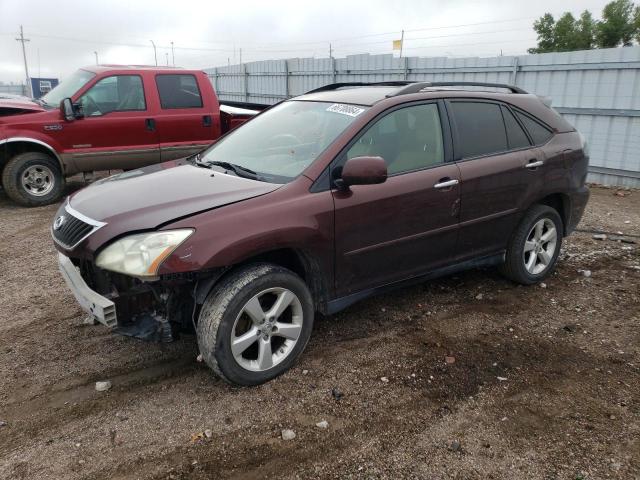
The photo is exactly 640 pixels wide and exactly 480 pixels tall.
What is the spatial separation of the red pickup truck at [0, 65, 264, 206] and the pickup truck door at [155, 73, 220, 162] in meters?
0.01

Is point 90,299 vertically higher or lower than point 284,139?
lower

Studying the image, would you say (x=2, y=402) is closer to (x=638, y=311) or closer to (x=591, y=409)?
(x=591, y=409)

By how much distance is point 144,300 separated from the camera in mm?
2869

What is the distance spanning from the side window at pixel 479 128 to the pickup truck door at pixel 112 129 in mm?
5335

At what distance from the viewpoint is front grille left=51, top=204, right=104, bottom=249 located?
9.46 ft

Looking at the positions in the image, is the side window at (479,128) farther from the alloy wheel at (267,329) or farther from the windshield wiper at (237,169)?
the alloy wheel at (267,329)

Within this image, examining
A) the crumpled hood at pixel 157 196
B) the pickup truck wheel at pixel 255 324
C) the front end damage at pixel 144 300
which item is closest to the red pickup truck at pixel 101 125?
Result: the crumpled hood at pixel 157 196

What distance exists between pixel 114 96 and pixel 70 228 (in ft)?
17.2

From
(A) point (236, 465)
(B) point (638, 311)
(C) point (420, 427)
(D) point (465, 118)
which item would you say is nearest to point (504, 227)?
(D) point (465, 118)

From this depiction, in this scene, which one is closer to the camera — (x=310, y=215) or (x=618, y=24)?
(x=310, y=215)

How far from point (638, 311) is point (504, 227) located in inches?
49.5

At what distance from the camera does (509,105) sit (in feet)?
14.0

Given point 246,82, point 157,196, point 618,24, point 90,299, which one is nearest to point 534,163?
point 157,196

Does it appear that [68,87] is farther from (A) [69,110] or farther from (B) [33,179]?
(B) [33,179]
